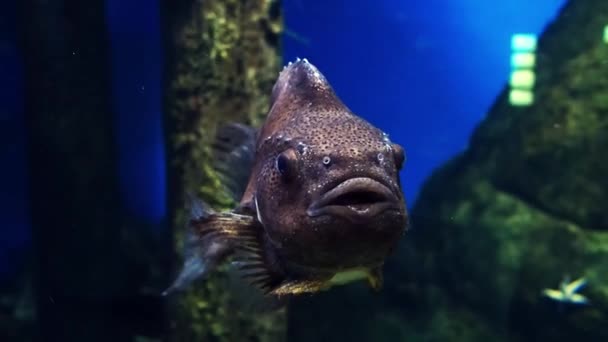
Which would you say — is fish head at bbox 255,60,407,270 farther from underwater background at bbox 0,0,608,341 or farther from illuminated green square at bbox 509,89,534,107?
illuminated green square at bbox 509,89,534,107

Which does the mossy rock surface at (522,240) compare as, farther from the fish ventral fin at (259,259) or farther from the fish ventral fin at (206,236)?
the fish ventral fin at (259,259)

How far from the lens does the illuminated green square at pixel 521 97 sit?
295 inches

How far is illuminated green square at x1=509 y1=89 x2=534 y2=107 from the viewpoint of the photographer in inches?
295

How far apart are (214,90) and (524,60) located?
15.4 ft

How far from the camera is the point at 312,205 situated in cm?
197

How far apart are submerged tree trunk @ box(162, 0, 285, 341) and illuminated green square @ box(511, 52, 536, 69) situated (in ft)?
13.6

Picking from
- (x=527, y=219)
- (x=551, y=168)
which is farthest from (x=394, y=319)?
(x=551, y=168)

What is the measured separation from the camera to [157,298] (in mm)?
7570

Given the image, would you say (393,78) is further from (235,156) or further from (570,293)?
(235,156)

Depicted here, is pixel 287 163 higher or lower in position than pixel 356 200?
higher

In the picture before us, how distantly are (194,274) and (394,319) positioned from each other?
4.75 m

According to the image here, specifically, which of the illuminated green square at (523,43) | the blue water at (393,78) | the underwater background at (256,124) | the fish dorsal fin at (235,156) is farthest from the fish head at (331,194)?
the blue water at (393,78)

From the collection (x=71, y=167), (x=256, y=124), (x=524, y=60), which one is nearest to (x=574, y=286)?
(x=524, y=60)

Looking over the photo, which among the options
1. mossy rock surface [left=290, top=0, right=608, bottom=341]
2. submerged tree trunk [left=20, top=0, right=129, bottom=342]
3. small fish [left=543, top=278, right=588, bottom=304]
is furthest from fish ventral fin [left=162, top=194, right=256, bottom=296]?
small fish [left=543, top=278, right=588, bottom=304]
